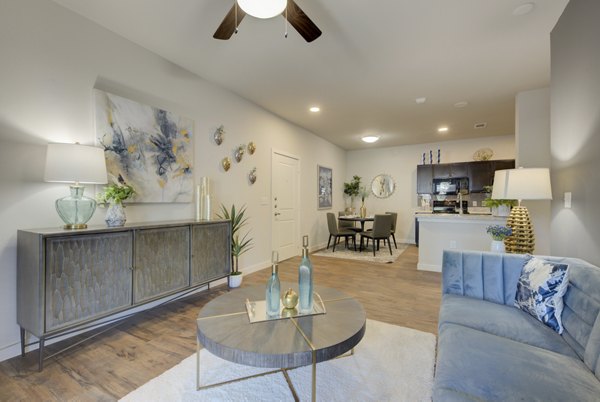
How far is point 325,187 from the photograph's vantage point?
23.1 ft

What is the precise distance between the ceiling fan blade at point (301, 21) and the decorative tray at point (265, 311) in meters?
1.91

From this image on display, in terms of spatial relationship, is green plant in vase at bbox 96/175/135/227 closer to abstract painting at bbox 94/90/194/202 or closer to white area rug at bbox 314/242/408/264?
abstract painting at bbox 94/90/194/202

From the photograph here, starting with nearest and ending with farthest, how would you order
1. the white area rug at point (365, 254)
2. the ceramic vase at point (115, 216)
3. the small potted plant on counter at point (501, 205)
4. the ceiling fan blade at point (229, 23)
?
the ceiling fan blade at point (229, 23) < the ceramic vase at point (115, 216) < the small potted plant on counter at point (501, 205) < the white area rug at point (365, 254)

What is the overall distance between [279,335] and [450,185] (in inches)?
266

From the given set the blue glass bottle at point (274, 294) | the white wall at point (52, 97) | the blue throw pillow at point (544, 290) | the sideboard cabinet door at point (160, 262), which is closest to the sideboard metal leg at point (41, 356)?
the white wall at point (52, 97)

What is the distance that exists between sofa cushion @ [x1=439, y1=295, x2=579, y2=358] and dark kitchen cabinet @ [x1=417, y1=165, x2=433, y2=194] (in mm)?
5504

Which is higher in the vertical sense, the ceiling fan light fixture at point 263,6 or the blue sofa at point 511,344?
the ceiling fan light fixture at point 263,6

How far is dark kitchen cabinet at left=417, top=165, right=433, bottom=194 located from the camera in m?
7.03

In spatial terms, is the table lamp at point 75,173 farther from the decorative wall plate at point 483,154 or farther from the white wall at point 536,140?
the decorative wall plate at point 483,154

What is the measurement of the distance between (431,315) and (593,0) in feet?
8.88

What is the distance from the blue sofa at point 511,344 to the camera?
3.51ft

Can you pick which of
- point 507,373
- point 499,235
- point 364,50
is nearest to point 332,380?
point 507,373

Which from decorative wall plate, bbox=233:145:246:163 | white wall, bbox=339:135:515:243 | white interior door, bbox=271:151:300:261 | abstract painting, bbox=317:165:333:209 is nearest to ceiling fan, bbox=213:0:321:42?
decorative wall plate, bbox=233:145:246:163

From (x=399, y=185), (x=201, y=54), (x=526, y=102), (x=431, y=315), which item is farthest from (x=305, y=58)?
(x=399, y=185)
